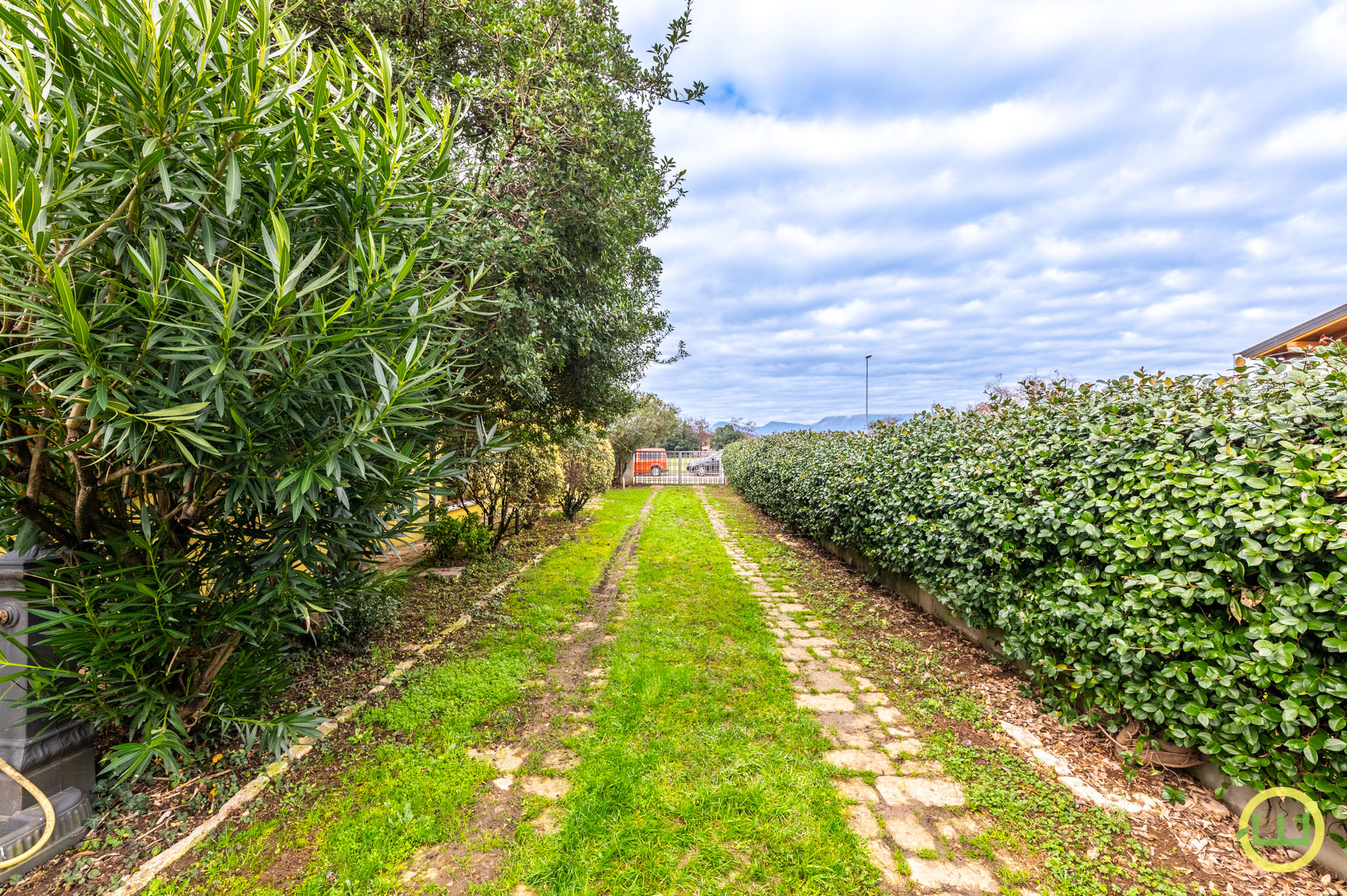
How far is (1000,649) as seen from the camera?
3607 millimetres

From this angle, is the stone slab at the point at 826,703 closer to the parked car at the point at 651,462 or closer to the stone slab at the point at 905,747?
the stone slab at the point at 905,747

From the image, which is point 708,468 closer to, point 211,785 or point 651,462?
point 651,462

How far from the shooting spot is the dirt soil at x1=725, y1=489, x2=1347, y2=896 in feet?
5.99

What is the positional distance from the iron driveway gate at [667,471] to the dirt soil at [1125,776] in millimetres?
17682

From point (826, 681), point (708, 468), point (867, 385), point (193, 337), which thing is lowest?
point (826, 681)

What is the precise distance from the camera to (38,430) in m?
1.80

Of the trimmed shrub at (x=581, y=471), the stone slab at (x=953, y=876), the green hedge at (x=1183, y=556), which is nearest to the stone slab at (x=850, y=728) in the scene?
the stone slab at (x=953, y=876)

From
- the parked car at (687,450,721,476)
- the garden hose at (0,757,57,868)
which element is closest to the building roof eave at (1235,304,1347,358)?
the garden hose at (0,757,57,868)

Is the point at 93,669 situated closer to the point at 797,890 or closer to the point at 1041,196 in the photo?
the point at 797,890

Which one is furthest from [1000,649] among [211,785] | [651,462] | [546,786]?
[651,462]

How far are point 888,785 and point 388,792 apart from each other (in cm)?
255

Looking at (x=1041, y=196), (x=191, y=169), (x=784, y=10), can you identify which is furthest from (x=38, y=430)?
(x=1041, y=196)

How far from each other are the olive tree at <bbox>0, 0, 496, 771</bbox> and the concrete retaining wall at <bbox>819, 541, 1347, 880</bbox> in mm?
3951

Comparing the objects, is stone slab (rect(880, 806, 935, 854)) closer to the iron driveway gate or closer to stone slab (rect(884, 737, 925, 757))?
A: stone slab (rect(884, 737, 925, 757))
